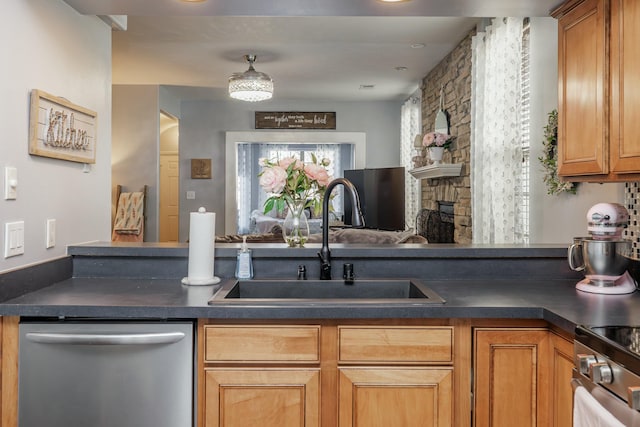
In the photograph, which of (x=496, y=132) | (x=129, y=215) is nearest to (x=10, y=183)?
(x=496, y=132)

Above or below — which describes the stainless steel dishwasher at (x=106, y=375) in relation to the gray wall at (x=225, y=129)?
below

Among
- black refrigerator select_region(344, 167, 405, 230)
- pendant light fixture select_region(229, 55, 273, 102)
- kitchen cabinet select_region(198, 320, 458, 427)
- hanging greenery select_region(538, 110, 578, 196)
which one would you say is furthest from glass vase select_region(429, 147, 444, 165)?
kitchen cabinet select_region(198, 320, 458, 427)

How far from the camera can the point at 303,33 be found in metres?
4.53

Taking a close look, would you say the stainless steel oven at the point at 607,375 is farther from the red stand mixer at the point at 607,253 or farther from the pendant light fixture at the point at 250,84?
the pendant light fixture at the point at 250,84

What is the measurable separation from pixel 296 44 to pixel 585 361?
13.8ft

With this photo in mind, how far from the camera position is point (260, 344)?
162 centimetres

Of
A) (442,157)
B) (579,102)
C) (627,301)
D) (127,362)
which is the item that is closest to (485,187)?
(442,157)

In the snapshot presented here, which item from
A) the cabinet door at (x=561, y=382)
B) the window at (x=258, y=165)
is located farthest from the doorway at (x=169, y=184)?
the cabinet door at (x=561, y=382)

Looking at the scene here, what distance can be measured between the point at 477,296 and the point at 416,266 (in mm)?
405

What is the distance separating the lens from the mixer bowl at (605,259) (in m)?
1.87

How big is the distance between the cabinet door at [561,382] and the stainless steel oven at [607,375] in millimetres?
119

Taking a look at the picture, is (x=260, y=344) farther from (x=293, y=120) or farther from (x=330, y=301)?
(x=293, y=120)

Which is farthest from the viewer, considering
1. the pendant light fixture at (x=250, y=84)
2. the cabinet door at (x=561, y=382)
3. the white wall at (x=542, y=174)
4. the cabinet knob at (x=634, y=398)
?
the pendant light fixture at (x=250, y=84)

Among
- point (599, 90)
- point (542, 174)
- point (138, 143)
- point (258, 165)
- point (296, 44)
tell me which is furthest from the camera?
point (258, 165)
